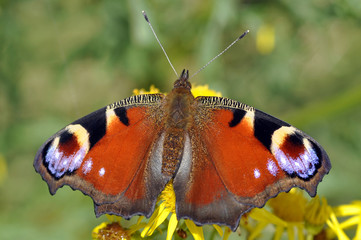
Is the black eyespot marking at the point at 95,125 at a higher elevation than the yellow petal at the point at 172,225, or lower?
higher

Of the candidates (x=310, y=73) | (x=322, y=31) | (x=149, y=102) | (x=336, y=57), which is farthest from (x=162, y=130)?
(x=310, y=73)

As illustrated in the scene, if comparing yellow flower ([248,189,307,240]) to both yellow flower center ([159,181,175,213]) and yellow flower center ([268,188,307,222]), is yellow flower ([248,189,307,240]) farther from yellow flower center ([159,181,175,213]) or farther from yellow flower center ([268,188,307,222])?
yellow flower center ([159,181,175,213])

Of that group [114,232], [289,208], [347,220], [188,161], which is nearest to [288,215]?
[289,208]

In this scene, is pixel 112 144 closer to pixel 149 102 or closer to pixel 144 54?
pixel 149 102

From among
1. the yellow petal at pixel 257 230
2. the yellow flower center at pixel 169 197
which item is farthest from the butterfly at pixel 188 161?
the yellow petal at pixel 257 230

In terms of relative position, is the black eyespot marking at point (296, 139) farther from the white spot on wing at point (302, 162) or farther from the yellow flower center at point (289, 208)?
the yellow flower center at point (289, 208)

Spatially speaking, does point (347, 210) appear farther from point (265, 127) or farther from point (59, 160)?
point (59, 160)

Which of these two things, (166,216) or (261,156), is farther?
(166,216)

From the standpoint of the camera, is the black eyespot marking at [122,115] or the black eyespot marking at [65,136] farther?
the black eyespot marking at [122,115]
